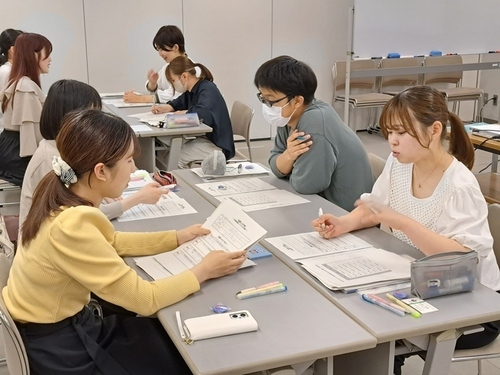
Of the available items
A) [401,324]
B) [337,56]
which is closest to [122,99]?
[337,56]

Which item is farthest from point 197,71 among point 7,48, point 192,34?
point 192,34

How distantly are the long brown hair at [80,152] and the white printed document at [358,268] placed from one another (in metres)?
0.64

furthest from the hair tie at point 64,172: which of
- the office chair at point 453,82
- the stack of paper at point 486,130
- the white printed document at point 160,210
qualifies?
the office chair at point 453,82

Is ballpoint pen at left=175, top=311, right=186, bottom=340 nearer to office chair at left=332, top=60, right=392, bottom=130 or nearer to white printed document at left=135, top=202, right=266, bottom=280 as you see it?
white printed document at left=135, top=202, right=266, bottom=280

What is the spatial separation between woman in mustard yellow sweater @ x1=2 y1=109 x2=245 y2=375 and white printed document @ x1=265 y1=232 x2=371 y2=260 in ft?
0.78

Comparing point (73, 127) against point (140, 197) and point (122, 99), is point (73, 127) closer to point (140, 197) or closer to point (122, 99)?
point (140, 197)

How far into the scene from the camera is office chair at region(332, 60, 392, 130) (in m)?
6.48

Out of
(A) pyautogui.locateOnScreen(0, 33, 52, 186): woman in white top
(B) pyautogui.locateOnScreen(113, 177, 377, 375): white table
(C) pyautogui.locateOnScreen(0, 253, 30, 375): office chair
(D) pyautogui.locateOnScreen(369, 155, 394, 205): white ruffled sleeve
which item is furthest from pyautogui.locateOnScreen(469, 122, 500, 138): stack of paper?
(C) pyautogui.locateOnScreen(0, 253, 30, 375): office chair

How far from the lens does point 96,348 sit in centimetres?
157

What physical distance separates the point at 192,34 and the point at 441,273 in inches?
202

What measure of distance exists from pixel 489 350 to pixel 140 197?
51.8 inches

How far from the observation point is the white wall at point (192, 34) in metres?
5.78

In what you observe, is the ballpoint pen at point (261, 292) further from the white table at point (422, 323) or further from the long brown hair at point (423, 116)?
the long brown hair at point (423, 116)

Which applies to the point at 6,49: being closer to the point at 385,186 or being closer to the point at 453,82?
the point at 385,186
